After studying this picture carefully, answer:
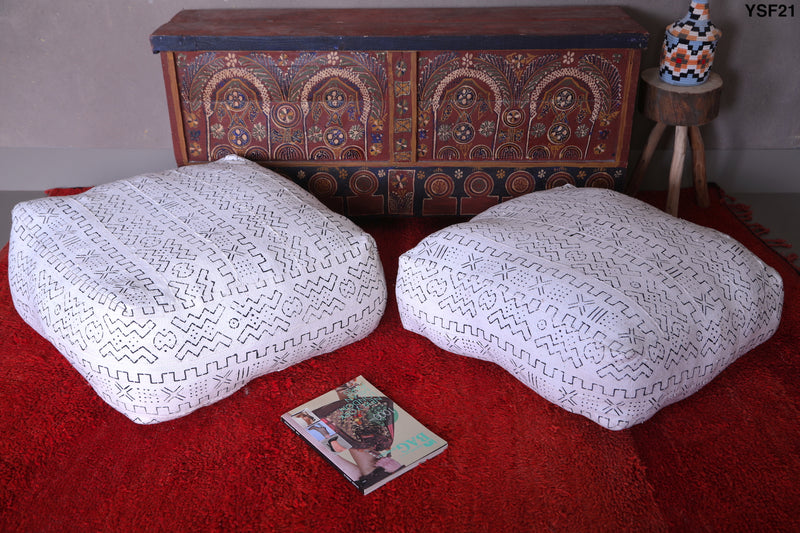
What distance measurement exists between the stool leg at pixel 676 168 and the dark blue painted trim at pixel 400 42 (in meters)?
0.36

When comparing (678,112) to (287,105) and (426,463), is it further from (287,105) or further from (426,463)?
(426,463)

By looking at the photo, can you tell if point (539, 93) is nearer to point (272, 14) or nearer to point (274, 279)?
point (272, 14)

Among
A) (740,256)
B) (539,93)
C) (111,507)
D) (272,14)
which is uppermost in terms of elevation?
(272,14)

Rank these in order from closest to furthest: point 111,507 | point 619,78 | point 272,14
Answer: point 111,507 → point 619,78 → point 272,14

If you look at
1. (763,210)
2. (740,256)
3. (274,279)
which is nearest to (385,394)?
(274,279)

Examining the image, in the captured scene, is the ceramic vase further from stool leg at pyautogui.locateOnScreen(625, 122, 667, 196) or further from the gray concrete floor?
the gray concrete floor

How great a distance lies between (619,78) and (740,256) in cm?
77

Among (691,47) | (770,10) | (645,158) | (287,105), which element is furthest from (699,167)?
(287,105)

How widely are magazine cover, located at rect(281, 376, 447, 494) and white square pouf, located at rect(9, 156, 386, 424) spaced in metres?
0.15

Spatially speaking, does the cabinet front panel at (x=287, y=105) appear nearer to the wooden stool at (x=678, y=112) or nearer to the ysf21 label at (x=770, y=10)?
the wooden stool at (x=678, y=112)

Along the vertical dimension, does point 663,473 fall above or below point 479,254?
below

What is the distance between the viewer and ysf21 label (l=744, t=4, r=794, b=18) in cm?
251

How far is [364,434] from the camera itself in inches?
60.6

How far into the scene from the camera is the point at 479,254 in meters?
1.72
